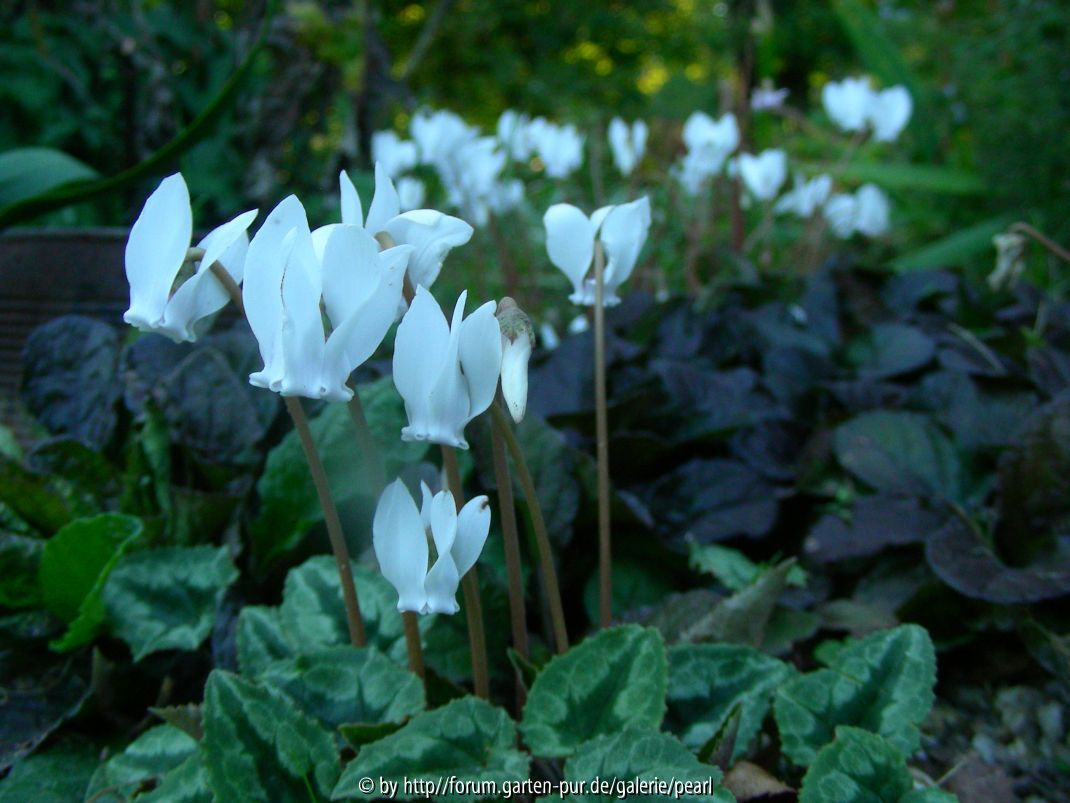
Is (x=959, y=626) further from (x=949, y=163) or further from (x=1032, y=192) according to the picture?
(x=949, y=163)

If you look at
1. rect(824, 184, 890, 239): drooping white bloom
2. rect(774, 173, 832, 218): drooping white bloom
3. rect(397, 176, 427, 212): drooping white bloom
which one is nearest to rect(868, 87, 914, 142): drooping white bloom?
rect(774, 173, 832, 218): drooping white bloom

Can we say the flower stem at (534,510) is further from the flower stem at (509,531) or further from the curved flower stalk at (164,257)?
the curved flower stalk at (164,257)

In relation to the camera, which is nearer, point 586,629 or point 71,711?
point 71,711

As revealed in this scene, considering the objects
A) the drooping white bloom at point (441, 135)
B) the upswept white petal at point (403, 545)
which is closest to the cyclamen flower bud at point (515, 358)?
the upswept white petal at point (403, 545)

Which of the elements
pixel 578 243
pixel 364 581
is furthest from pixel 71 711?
pixel 578 243

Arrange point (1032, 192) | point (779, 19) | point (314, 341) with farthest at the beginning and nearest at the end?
point (779, 19) → point (1032, 192) → point (314, 341)

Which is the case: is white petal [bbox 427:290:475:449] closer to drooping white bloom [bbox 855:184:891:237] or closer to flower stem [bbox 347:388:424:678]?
flower stem [bbox 347:388:424:678]

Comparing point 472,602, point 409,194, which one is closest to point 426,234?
point 472,602
